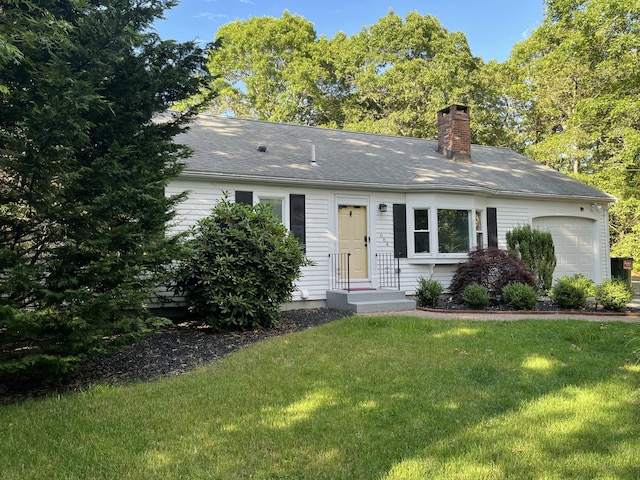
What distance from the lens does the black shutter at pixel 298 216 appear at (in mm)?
9430

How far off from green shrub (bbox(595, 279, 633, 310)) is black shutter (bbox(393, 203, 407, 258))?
412 centimetres

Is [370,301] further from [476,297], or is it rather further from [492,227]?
[492,227]

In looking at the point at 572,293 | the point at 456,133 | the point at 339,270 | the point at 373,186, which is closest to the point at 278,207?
Result: the point at 339,270

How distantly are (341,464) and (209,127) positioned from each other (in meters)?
10.5

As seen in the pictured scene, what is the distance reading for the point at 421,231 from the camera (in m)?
10.6

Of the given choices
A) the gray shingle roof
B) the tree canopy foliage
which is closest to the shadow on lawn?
the gray shingle roof

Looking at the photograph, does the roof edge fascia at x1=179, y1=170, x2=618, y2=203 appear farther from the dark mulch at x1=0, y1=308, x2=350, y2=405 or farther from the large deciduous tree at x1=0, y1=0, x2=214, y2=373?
the large deciduous tree at x1=0, y1=0, x2=214, y2=373

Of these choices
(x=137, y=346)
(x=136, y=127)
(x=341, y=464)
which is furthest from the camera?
(x=137, y=346)

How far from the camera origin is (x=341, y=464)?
2691 millimetres

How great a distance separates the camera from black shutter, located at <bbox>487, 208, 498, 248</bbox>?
11352 millimetres

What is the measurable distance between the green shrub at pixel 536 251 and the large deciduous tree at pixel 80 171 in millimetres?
8879

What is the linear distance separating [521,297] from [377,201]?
3758 millimetres

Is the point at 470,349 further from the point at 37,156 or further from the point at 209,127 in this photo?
the point at 209,127

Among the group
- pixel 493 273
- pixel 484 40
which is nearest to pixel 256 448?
pixel 493 273
